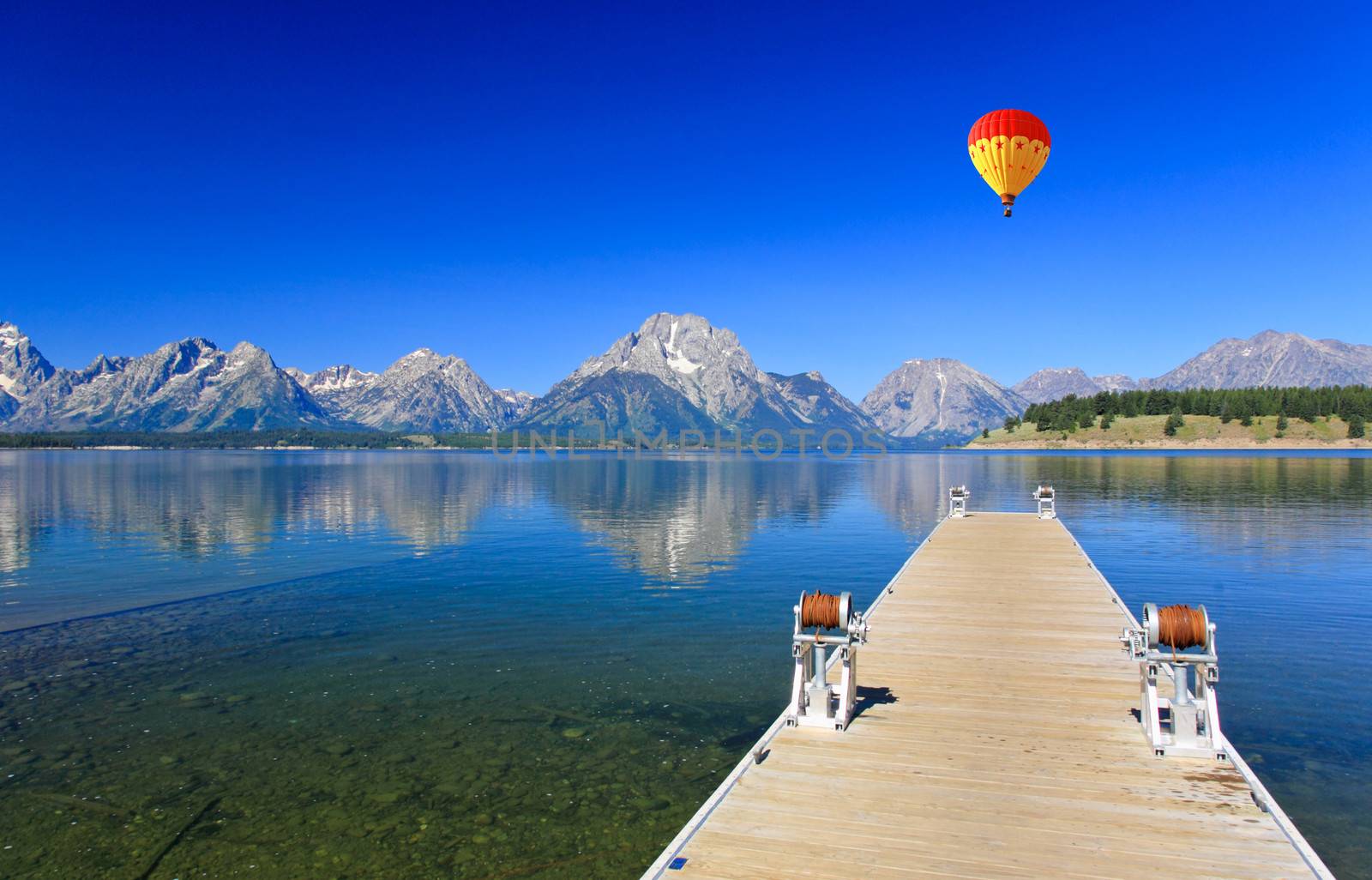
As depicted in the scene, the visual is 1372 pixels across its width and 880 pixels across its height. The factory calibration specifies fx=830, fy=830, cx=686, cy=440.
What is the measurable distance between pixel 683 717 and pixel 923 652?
5605 millimetres

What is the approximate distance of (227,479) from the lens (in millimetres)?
124250

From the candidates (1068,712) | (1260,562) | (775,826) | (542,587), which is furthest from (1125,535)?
(775,826)

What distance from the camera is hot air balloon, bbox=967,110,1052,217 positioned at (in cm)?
4425

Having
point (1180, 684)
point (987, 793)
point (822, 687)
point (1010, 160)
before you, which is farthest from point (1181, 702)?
point (1010, 160)

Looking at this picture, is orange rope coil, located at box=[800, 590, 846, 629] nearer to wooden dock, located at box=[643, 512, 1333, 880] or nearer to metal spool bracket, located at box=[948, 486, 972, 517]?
wooden dock, located at box=[643, 512, 1333, 880]

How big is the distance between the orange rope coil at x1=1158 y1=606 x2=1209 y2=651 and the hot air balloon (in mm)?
35787

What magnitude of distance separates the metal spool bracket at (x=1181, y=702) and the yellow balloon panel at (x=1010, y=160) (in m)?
37.0

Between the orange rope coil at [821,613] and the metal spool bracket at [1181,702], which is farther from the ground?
the orange rope coil at [821,613]

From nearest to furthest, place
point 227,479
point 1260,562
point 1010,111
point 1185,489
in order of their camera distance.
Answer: point 1260,562
point 1010,111
point 1185,489
point 227,479

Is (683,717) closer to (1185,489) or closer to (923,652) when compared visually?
(923,652)

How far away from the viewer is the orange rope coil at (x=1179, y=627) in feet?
43.4

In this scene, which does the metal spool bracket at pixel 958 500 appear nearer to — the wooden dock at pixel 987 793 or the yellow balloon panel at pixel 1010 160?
the yellow balloon panel at pixel 1010 160

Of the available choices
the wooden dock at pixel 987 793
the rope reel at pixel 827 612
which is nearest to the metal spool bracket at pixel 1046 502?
the wooden dock at pixel 987 793

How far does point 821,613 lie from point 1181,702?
5623mm
